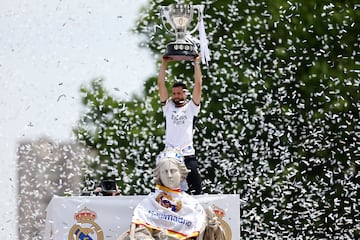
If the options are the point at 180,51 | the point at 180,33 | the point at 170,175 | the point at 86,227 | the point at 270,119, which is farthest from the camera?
the point at 270,119

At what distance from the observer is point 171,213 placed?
10.1m

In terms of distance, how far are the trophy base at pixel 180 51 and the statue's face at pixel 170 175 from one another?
1.70 meters

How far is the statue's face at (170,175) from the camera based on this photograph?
10117 millimetres

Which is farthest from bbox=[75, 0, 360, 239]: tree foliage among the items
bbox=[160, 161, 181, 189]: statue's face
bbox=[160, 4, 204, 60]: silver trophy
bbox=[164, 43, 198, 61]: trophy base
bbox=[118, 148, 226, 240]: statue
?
bbox=[160, 161, 181, 189]: statue's face

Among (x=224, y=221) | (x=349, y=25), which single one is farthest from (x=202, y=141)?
(x=224, y=221)

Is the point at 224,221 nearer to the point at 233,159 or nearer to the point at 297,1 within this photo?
the point at 233,159

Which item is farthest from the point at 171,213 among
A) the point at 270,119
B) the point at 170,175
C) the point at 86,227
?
the point at 270,119

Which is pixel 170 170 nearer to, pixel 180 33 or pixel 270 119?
pixel 180 33

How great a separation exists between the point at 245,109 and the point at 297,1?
2.96 meters

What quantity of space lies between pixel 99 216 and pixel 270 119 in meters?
9.32

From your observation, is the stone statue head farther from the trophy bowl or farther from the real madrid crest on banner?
the trophy bowl

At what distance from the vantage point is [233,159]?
1922cm

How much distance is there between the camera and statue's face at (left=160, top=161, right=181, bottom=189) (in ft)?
33.2

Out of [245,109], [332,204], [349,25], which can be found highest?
[349,25]
